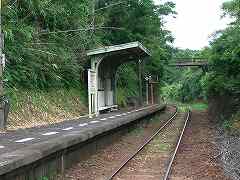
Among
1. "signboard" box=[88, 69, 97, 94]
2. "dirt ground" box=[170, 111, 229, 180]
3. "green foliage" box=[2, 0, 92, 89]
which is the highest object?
"green foliage" box=[2, 0, 92, 89]

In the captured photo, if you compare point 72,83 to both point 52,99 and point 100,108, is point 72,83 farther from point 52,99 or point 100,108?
point 52,99

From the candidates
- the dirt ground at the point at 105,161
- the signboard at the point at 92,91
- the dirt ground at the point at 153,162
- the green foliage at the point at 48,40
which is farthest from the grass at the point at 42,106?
the dirt ground at the point at 153,162

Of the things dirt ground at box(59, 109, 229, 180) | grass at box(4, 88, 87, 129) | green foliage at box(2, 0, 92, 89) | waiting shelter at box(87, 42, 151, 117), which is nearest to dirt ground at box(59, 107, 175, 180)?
dirt ground at box(59, 109, 229, 180)

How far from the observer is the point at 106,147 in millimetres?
15484

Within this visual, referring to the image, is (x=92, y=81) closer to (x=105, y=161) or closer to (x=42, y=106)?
(x=42, y=106)

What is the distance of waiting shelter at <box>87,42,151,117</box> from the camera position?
21.9 m

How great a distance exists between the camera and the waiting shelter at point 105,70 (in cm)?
2186

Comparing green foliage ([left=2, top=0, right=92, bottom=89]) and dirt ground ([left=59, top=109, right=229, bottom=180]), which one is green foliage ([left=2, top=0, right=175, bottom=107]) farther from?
dirt ground ([left=59, top=109, right=229, bottom=180])

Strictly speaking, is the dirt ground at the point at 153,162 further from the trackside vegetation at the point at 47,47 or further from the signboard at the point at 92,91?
the trackside vegetation at the point at 47,47

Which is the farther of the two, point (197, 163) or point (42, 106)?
point (42, 106)

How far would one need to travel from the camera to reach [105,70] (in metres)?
26.8

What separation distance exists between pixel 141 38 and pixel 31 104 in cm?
2162

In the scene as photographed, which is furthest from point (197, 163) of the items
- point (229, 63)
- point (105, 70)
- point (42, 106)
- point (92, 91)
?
Answer: point (105, 70)

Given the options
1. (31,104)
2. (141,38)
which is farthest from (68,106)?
(141,38)
